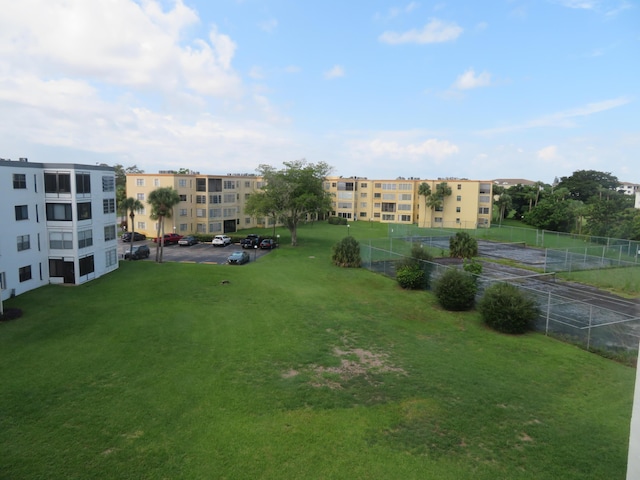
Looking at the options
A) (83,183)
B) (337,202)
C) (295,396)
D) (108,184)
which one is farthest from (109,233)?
(337,202)

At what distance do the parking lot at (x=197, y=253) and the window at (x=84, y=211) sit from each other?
10707mm

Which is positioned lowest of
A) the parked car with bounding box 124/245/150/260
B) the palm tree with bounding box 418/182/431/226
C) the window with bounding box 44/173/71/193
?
the parked car with bounding box 124/245/150/260

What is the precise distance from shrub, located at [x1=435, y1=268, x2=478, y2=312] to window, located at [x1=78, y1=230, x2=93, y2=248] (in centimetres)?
2694

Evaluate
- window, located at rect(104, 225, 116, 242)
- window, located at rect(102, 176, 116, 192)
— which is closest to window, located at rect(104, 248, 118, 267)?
window, located at rect(104, 225, 116, 242)

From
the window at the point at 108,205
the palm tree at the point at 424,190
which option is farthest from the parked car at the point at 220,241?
the palm tree at the point at 424,190

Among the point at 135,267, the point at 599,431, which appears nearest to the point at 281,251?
the point at 135,267

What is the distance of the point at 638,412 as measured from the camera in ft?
20.6

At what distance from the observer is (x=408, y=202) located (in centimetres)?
9088

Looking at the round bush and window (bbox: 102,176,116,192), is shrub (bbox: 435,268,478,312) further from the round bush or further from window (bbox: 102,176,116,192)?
window (bbox: 102,176,116,192)

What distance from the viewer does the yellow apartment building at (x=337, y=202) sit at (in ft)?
207

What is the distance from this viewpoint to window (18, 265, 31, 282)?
98.0 ft

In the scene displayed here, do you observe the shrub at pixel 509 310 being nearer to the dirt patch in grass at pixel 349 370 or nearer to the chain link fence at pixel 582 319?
the chain link fence at pixel 582 319

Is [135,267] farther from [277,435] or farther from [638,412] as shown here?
[638,412]

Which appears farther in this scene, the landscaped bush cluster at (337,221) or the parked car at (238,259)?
the landscaped bush cluster at (337,221)
